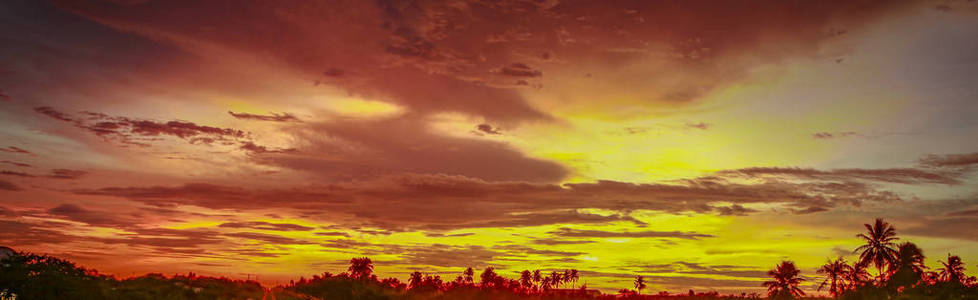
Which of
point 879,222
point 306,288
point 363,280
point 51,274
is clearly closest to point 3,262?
point 51,274

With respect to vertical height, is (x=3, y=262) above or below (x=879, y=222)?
below

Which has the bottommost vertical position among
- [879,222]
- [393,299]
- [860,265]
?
[393,299]

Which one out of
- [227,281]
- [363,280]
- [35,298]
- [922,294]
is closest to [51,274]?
[35,298]

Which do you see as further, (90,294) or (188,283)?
(188,283)

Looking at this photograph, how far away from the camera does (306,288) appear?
110 ft

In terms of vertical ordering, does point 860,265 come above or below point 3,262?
above

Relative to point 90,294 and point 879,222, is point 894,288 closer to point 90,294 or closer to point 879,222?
point 90,294

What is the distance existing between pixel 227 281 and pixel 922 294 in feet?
85.7

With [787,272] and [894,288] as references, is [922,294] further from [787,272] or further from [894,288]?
[787,272]

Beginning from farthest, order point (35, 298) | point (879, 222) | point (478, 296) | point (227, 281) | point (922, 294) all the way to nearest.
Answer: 1. point (879, 222)
2. point (478, 296)
3. point (227, 281)
4. point (922, 294)
5. point (35, 298)

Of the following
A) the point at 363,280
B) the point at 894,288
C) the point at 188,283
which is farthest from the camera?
the point at 363,280

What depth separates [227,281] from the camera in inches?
1111

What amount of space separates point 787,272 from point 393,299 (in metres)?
130

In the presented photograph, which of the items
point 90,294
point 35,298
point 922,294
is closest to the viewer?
point 35,298
